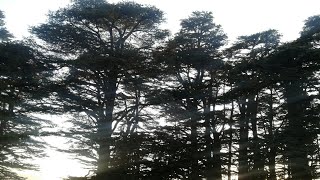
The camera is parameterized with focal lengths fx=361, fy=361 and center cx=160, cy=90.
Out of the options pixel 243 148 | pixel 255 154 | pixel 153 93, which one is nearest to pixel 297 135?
pixel 255 154

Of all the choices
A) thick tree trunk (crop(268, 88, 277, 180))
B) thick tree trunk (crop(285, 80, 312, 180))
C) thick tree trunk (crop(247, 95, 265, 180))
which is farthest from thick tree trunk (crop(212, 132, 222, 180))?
thick tree trunk (crop(285, 80, 312, 180))

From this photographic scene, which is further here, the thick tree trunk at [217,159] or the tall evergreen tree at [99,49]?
the tall evergreen tree at [99,49]

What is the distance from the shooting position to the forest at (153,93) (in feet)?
46.3

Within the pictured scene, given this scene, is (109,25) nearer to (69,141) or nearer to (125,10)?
(125,10)

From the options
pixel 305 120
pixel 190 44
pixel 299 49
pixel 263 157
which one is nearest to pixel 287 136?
pixel 263 157

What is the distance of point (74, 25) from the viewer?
15.8 meters

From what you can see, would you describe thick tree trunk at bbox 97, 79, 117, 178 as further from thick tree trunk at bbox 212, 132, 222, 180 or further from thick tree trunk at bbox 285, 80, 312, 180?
thick tree trunk at bbox 285, 80, 312, 180

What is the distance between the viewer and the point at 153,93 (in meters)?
15.3

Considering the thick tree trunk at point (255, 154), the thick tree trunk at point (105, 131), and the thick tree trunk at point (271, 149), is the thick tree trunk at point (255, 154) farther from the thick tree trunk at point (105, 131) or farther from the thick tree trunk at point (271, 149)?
the thick tree trunk at point (105, 131)

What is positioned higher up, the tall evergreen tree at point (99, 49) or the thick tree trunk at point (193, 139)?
the tall evergreen tree at point (99, 49)

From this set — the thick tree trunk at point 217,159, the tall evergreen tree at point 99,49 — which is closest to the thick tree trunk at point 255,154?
the thick tree trunk at point 217,159

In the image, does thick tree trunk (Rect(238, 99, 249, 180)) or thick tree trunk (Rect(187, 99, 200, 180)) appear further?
thick tree trunk (Rect(238, 99, 249, 180))

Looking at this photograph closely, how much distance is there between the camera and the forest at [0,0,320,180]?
46.3ft

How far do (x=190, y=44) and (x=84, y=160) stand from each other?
718 cm
